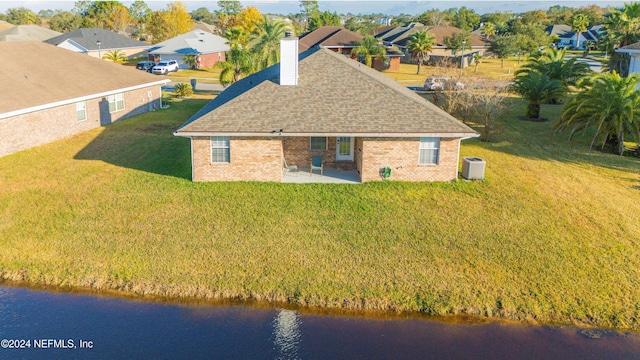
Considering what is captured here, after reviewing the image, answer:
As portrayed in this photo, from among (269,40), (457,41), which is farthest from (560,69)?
(457,41)

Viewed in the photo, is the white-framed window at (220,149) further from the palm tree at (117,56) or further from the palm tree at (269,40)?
the palm tree at (117,56)

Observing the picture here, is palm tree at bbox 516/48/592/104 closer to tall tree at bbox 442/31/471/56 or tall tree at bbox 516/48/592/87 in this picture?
tall tree at bbox 516/48/592/87

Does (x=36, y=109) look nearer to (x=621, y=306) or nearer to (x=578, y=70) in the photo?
(x=621, y=306)

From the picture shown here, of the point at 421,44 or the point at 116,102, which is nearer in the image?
the point at 116,102

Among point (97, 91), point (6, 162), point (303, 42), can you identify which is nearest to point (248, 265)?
point (6, 162)

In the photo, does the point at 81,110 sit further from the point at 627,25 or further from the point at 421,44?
the point at 421,44

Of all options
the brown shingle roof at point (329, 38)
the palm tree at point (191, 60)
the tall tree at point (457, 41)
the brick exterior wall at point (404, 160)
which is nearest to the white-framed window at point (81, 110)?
the brick exterior wall at point (404, 160)
